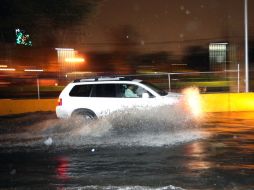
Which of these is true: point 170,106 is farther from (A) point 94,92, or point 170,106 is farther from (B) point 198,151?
(B) point 198,151

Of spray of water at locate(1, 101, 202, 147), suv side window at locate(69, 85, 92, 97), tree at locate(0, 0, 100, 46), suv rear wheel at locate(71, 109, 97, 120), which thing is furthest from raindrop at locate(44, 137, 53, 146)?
tree at locate(0, 0, 100, 46)

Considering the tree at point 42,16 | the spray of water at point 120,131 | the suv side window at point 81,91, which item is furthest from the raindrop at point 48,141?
the tree at point 42,16

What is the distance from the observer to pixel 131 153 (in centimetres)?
1070

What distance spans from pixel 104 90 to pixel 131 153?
4.87 m

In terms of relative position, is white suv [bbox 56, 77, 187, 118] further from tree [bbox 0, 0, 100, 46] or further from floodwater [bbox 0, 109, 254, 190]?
tree [bbox 0, 0, 100, 46]

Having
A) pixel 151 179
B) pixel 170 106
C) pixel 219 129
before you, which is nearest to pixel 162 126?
pixel 170 106

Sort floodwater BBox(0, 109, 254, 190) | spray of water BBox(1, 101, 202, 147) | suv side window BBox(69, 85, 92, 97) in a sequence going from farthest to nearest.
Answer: suv side window BBox(69, 85, 92, 97)
spray of water BBox(1, 101, 202, 147)
floodwater BBox(0, 109, 254, 190)

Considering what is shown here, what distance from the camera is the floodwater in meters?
8.07

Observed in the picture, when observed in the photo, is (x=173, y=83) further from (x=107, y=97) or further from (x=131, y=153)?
(x=131, y=153)

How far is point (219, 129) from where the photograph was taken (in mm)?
14617

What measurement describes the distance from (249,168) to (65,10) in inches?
484

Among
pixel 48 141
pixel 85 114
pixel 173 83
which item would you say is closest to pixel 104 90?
pixel 85 114

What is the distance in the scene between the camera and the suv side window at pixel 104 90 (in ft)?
49.8

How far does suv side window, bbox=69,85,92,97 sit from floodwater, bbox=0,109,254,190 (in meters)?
0.83
